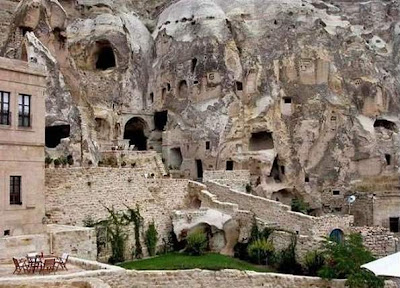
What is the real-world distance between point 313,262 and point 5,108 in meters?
13.5

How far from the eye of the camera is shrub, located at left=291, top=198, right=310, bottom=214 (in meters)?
35.2

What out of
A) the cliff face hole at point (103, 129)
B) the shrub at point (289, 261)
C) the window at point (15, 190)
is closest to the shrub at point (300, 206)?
the shrub at point (289, 261)

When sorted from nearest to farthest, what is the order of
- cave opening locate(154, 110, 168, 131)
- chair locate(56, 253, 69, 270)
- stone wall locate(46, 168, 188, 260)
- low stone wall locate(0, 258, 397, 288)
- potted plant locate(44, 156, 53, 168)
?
low stone wall locate(0, 258, 397, 288), chair locate(56, 253, 69, 270), stone wall locate(46, 168, 188, 260), potted plant locate(44, 156, 53, 168), cave opening locate(154, 110, 168, 131)

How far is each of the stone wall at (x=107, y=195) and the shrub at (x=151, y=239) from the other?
11.2 inches

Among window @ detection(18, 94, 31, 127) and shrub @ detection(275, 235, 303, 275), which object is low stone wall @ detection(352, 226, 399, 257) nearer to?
shrub @ detection(275, 235, 303, 275)

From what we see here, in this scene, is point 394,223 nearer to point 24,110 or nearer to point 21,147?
point 21,147

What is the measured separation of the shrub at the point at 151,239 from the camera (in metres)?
27.9

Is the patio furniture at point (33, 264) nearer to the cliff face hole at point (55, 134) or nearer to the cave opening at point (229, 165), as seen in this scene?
the cliff face hole at point (55, 134)

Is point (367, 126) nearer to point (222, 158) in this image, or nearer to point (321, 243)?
point (222, 158)

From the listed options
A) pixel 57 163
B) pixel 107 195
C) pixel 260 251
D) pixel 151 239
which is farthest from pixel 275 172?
pixel 57 163

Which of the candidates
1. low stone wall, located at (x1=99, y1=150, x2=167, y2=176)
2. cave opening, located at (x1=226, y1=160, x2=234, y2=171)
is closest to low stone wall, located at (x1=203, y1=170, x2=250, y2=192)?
cave opening, located at (x1=226, y1=160, x2=234, y2=171)

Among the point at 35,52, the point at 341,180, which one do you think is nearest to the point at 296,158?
the point at 341,180

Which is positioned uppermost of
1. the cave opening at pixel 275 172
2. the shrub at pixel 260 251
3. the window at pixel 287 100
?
the window at pixel 287 100

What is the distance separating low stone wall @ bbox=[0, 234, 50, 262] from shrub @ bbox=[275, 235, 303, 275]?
1021 cm
